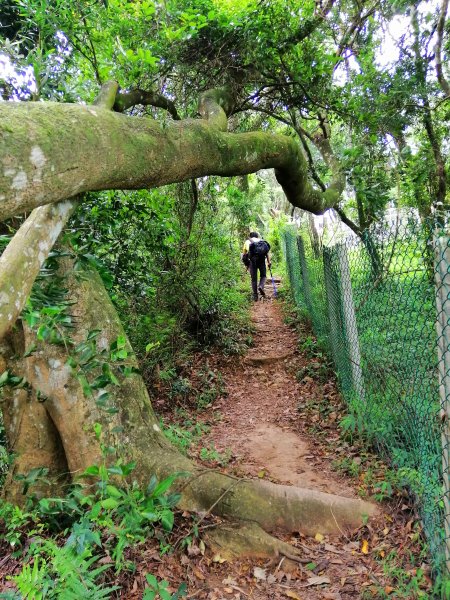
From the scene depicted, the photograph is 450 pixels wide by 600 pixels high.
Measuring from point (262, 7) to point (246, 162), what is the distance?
2511mm

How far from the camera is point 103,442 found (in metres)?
3.06

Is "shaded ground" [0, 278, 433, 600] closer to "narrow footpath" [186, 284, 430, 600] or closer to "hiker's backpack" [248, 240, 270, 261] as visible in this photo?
"narrow footpath" [186, 284, 430, 600]

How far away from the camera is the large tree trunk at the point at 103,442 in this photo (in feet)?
10.1

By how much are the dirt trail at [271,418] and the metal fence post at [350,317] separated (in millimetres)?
900

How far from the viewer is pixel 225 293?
8234mm

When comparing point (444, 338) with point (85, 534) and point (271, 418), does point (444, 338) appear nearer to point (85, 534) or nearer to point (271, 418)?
point (85, 534)

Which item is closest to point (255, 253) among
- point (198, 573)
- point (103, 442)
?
point (103, 442)

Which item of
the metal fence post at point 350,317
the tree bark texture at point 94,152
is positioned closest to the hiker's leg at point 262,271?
the metal fence post at point 350,317

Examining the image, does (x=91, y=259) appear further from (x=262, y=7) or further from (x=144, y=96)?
(x=262, y=7)

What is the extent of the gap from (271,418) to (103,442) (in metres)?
2.86

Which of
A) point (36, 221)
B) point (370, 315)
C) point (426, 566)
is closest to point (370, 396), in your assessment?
point (370, 315)

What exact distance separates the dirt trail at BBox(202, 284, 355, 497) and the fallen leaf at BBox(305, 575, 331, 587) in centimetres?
88

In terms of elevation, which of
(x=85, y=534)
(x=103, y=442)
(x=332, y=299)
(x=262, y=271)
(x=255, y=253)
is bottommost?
(x=85, y=534)

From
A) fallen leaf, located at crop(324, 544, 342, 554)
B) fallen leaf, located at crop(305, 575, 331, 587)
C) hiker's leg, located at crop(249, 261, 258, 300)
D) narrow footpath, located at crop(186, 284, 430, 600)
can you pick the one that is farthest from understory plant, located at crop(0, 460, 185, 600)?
hiker's leg, located at crop(249, 261, 258, 300)
